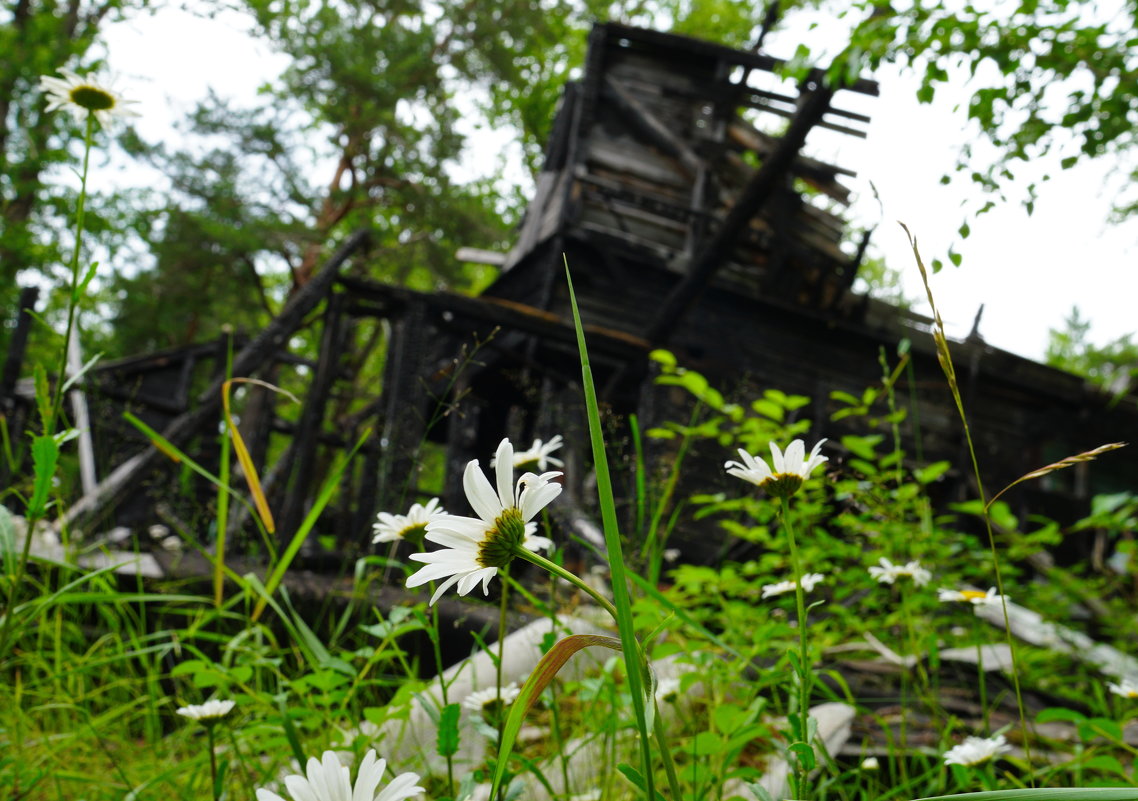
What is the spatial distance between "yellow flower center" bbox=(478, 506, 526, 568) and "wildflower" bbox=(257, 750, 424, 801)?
0.18 meters

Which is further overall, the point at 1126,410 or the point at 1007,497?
the point at 1126,410

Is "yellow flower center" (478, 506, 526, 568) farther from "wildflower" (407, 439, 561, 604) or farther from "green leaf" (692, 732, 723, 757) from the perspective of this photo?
"green leaf" (692, 732, 723, 757)

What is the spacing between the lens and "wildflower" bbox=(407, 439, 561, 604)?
69 centimetres

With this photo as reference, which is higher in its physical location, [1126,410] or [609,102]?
[609,102]

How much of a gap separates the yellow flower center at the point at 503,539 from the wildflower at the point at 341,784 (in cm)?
18

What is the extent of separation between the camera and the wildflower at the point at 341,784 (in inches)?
25.7

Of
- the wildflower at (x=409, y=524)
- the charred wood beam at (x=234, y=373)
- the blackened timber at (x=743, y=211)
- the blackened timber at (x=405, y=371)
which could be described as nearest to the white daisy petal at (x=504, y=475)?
the wildflower at (x=409, y=524)

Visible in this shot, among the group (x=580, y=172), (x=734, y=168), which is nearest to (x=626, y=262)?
(x=580, y=172)

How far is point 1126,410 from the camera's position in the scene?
11.2 metres

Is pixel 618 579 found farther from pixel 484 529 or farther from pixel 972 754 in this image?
pixel 972 754

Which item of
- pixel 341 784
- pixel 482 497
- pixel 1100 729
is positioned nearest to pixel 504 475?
pixel 482 497

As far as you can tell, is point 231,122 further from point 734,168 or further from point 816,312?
point 816,312

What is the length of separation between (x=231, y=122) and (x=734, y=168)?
9.66m

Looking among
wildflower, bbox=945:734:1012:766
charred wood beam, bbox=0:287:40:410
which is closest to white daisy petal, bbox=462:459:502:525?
wildflower, bbox=945:734:1012:766
